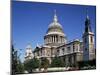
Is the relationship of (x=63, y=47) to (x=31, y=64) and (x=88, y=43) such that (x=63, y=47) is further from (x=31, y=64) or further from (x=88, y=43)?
(x=31, y=64)

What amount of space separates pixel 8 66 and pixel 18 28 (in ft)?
2.00

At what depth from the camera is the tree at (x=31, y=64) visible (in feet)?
11.7

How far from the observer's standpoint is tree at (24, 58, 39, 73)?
357 centimetres

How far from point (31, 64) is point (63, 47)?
2.01 ft

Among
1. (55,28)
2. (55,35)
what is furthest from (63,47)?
(55,28)

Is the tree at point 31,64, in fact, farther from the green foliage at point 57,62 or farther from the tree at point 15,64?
the green foliage at point 57,62

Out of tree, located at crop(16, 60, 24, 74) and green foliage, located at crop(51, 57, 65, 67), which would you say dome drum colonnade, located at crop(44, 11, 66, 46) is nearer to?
green foliage, located at crop(51, 57, 65, 67)

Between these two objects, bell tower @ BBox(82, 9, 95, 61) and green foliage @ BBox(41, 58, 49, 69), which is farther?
bell tower @ BBox(82, 9, 95, 61)

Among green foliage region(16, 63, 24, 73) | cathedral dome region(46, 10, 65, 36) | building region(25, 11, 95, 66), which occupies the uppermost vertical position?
cathedral dome region(46, 10, 65, 36)

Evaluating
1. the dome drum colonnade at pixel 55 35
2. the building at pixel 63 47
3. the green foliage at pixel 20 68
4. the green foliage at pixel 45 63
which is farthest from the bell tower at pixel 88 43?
the green foliage at pixel 20 68

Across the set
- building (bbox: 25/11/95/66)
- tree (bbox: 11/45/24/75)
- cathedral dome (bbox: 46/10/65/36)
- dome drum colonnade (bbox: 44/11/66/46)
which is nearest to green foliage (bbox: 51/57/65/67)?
building (bbox: 25/11/95/66)

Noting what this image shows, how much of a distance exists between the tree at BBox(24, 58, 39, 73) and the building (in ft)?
0.21

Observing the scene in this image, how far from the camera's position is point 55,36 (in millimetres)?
3791

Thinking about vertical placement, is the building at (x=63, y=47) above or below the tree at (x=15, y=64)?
above
